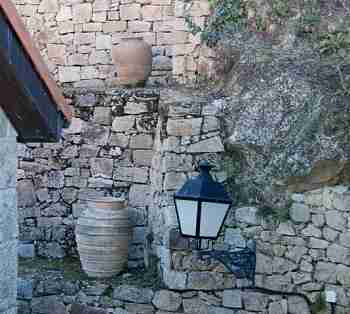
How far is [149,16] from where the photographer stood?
7.77 meters

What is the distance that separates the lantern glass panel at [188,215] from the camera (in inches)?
148

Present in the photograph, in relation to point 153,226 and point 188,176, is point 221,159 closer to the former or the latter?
point 188,176

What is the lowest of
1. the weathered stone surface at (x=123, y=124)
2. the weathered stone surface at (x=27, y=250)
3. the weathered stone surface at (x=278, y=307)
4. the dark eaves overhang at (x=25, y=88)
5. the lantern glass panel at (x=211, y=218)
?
the weathered stone surface at (x=27, y=250)

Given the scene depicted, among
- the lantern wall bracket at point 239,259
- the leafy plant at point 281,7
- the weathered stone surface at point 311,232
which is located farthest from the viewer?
the leafy plant at point 281,7

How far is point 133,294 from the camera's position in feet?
19.5

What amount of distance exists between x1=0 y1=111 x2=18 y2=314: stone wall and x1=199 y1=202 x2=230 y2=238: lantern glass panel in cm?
108

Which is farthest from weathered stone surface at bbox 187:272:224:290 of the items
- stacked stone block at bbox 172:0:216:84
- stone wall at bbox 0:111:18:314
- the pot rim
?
stacked stone block at bbox 172:0:216:84

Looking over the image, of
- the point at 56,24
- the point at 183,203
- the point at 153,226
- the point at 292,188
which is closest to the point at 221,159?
the point at 292,188

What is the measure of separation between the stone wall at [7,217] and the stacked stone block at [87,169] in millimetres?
2808

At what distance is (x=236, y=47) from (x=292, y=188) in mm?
1741

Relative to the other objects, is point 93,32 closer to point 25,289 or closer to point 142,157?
point 142,157

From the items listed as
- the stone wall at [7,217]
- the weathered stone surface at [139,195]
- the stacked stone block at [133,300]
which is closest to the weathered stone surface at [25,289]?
the stacked stone block at [133,300]

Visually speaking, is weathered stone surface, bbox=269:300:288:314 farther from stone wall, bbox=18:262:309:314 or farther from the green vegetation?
the green vegetation

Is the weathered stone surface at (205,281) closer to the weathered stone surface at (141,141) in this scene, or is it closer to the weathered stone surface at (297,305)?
the weathered stone surface at (297,305)
